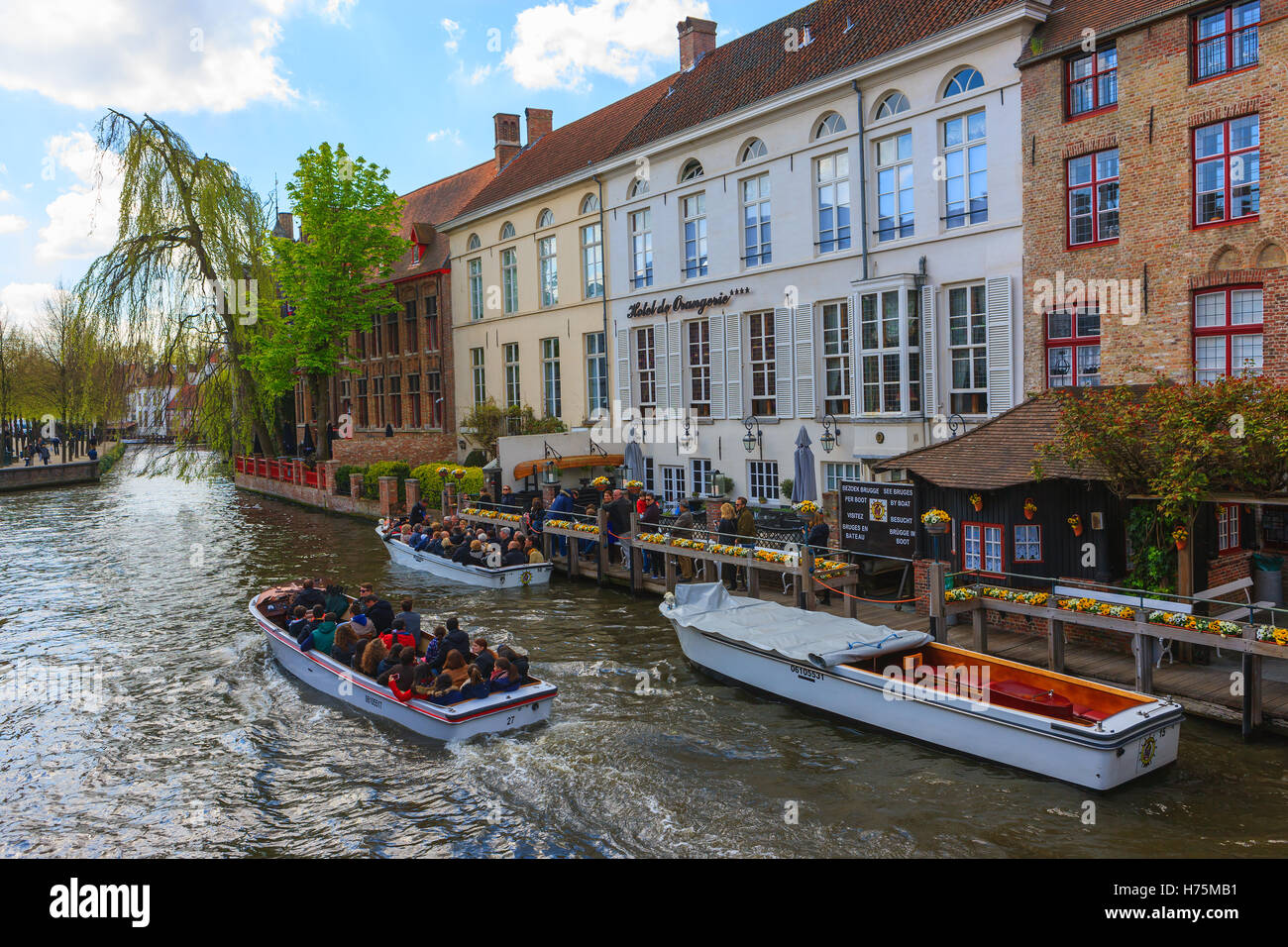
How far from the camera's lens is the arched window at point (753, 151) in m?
23.9

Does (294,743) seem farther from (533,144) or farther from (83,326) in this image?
(533,144)

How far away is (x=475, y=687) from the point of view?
39.3ft

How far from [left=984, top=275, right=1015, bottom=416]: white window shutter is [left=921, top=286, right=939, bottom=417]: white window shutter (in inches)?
50.9

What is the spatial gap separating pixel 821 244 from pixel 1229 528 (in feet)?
36.4

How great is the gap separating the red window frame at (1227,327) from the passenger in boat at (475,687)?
1168cm

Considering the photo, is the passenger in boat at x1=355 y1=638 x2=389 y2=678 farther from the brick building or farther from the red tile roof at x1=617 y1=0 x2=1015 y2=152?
the brick building

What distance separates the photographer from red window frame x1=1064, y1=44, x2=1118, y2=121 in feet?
54.3

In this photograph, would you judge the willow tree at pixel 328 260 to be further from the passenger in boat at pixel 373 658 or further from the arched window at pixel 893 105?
the passenger in boat at pixel 373 658

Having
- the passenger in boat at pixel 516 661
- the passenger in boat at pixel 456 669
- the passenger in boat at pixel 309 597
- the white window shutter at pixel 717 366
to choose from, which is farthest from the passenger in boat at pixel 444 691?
the white window shutter at pixel 717 366

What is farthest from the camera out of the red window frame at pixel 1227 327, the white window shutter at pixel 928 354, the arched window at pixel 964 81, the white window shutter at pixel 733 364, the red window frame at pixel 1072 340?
the white window shutter at pixel 733 364

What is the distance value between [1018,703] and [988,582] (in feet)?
12.0

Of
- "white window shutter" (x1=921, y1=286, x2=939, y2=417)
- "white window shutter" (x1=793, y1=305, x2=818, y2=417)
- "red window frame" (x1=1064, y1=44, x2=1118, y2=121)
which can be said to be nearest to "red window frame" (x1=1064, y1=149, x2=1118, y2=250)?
"red window frame" (x1=1064, y1=44, x2=1118, y2=121)

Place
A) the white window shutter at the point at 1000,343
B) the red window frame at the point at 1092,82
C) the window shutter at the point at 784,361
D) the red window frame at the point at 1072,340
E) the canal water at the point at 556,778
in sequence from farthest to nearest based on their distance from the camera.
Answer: the window shutter at the point at 784,361 < the white window shutter at the point at 1000,343 < the red window frame at the point at 1072,340 < the red window frame at the point at 1092,82 < the canal water at the point at 556,778

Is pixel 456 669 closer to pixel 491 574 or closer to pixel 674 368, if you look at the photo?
pixel 491 574
